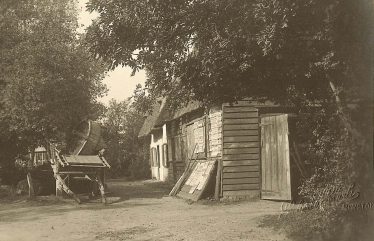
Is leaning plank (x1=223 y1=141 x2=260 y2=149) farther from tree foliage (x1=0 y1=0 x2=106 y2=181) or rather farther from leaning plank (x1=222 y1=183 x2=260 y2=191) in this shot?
tree foliage (x1=0 y1=0 x2=106 y2=181)

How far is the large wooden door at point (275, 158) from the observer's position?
13031 mm

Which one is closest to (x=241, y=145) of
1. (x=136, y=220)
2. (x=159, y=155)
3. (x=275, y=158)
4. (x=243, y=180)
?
(x=243, y=180)

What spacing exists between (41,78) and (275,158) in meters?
9.74

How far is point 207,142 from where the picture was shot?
57.3ft

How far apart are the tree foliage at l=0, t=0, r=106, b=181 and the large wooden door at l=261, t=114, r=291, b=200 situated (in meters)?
7.70

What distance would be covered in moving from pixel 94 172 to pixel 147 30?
33.2 ft

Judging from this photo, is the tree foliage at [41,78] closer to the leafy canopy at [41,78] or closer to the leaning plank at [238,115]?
the leafy canopy at [41,78]

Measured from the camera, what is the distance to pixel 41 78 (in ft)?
58.2

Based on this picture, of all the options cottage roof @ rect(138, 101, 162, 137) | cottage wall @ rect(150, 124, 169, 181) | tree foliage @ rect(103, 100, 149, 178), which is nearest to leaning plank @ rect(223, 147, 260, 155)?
cottage wall @ rect(150, 124, 169, 181)

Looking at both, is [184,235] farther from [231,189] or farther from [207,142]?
[207,142]

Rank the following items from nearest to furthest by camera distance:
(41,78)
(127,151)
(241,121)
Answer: (241,121) < (41,78) < (127,151)

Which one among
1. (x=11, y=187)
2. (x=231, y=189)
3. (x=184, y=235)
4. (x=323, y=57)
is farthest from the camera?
(x=11, y=187)

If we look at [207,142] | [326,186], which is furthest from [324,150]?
[207,142]

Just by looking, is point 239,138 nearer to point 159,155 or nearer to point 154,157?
point 159,155
